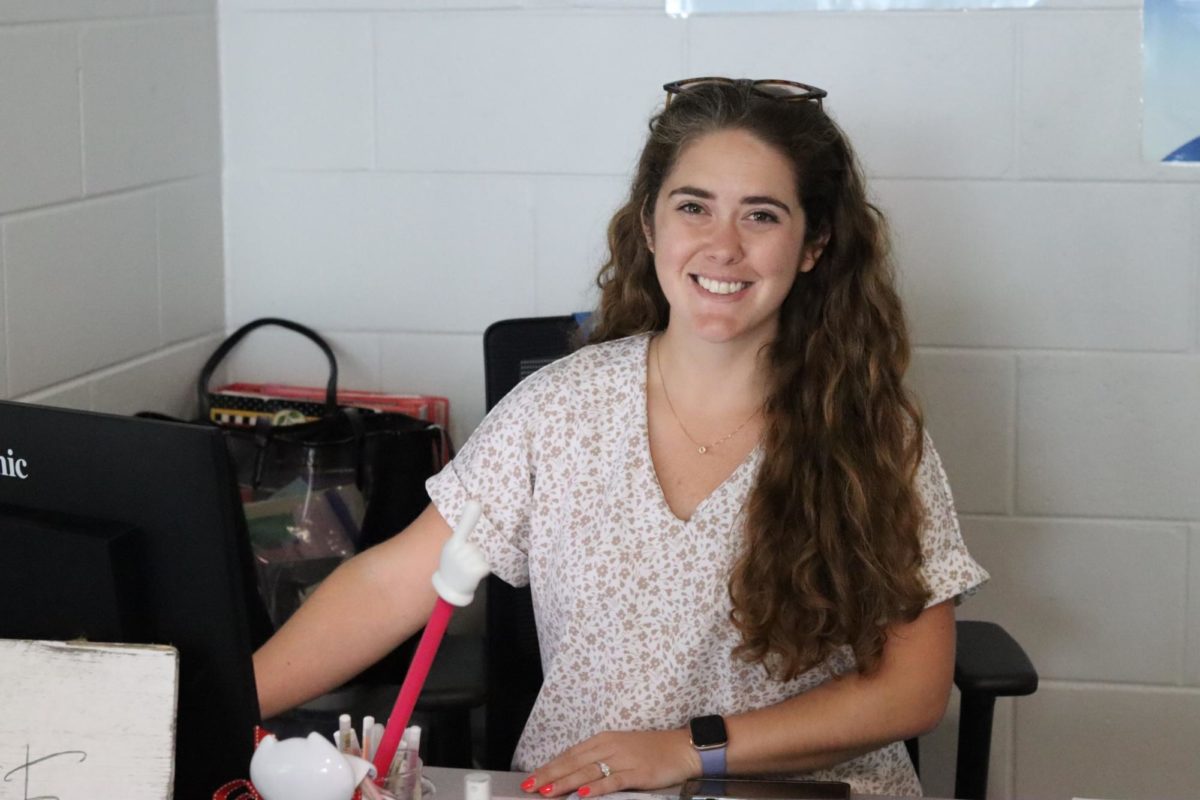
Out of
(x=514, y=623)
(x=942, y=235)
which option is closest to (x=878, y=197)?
(x=942, y=235)

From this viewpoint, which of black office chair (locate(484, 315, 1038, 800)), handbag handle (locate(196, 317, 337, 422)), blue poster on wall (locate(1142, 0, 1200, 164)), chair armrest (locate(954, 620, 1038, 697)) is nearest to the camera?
chair armrest (locate(954, 620, 1038, 697))

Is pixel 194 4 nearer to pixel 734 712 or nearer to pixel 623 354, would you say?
pixel 623 354

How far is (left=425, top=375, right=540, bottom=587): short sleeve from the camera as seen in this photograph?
5.83ft

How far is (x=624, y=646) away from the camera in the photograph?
1735 millimetres

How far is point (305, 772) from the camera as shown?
102cm

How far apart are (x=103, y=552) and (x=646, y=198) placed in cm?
98

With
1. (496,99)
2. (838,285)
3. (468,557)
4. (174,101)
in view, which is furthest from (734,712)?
(174,101)

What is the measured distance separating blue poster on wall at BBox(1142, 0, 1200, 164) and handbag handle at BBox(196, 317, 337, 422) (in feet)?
4.44

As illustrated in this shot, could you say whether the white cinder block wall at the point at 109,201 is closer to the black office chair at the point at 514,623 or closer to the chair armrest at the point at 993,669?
the black office chair at the point at 514,623

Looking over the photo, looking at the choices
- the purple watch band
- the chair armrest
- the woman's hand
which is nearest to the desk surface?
the woman's hand

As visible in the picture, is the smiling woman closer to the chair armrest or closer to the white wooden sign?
the chair armrest

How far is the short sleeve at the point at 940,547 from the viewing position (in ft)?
5.61

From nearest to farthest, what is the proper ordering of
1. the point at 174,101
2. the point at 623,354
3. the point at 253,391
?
the point at 623,354 < the point at 174,101 < the point at 253,391

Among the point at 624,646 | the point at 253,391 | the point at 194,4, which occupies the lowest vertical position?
the point at 624,646
